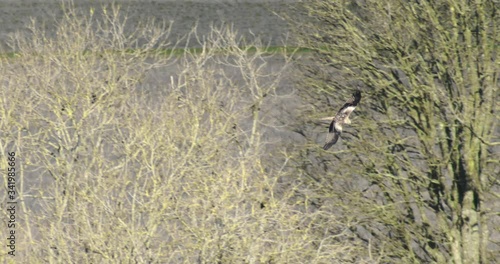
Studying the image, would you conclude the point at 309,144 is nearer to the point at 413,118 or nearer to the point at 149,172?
the point at 413,118

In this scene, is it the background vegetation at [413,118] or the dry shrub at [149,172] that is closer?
the dry shrub at [149,172]

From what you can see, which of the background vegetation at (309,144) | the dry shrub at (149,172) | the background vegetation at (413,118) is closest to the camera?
the dry shrub at (149,172)

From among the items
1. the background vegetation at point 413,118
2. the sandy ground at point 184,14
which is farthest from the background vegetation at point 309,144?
the sandy ground at point 184,14

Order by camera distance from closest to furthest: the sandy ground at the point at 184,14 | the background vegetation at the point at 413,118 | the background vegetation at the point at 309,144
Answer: the background vegetation at the point at 309,144
the background vegetation at the point at 413,118
the sandy ground at the point at 184,14

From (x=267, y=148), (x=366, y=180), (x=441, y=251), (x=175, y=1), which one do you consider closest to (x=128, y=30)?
(x=175, y=1)

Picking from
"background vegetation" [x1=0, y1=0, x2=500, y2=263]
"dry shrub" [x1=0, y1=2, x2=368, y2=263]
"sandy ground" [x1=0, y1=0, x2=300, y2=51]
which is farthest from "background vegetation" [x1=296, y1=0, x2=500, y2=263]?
"sandy ground" [x1=0, y1=0, x2=300, y2=51]

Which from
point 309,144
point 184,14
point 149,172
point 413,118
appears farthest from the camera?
point 184,14

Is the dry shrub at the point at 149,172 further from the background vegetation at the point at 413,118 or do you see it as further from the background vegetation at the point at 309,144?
the background vegetation at the point at 413,118

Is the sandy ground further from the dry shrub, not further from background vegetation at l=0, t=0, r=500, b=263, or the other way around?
background vegetation at l=0, t=0, r=500, b=263

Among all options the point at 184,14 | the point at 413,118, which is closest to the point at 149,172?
the point at 413,118

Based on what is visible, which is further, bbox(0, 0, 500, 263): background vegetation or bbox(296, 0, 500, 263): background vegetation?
bbox(296, 0, 500, 263): background vegetation

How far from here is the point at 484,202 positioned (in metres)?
29.9

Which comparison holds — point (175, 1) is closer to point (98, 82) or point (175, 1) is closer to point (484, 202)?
point (98, 82)

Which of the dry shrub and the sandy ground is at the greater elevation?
the dry shrub
